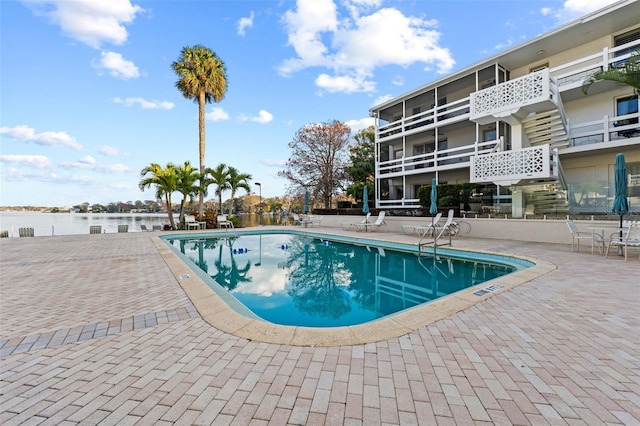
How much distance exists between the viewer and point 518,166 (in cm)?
1037

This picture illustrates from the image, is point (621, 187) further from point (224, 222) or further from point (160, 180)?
point (160, 180)

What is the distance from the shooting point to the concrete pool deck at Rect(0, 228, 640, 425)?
172 cm

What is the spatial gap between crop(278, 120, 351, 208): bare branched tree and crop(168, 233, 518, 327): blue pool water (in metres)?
12.2

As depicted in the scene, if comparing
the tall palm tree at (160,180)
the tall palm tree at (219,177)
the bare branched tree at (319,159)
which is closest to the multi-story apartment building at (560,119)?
the bare branched tree at (319,159)

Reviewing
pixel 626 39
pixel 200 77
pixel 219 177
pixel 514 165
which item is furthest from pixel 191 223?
pixel 626 39

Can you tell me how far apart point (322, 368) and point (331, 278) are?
479cm

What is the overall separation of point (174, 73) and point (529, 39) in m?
19.6

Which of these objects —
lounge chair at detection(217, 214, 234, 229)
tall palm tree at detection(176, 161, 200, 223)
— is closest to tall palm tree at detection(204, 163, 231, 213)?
tall palm tree at detection(176, 161, 200, 223)

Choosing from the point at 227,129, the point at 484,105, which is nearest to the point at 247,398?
the point at 484,105

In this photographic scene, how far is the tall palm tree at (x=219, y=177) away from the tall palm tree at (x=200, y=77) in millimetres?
770

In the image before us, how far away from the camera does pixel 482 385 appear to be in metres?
1.98

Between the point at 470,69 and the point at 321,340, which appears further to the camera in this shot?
the point at 470,69

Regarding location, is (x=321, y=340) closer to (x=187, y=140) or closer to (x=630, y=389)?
(x=630, y=389)

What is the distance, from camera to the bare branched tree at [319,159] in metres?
22.7
